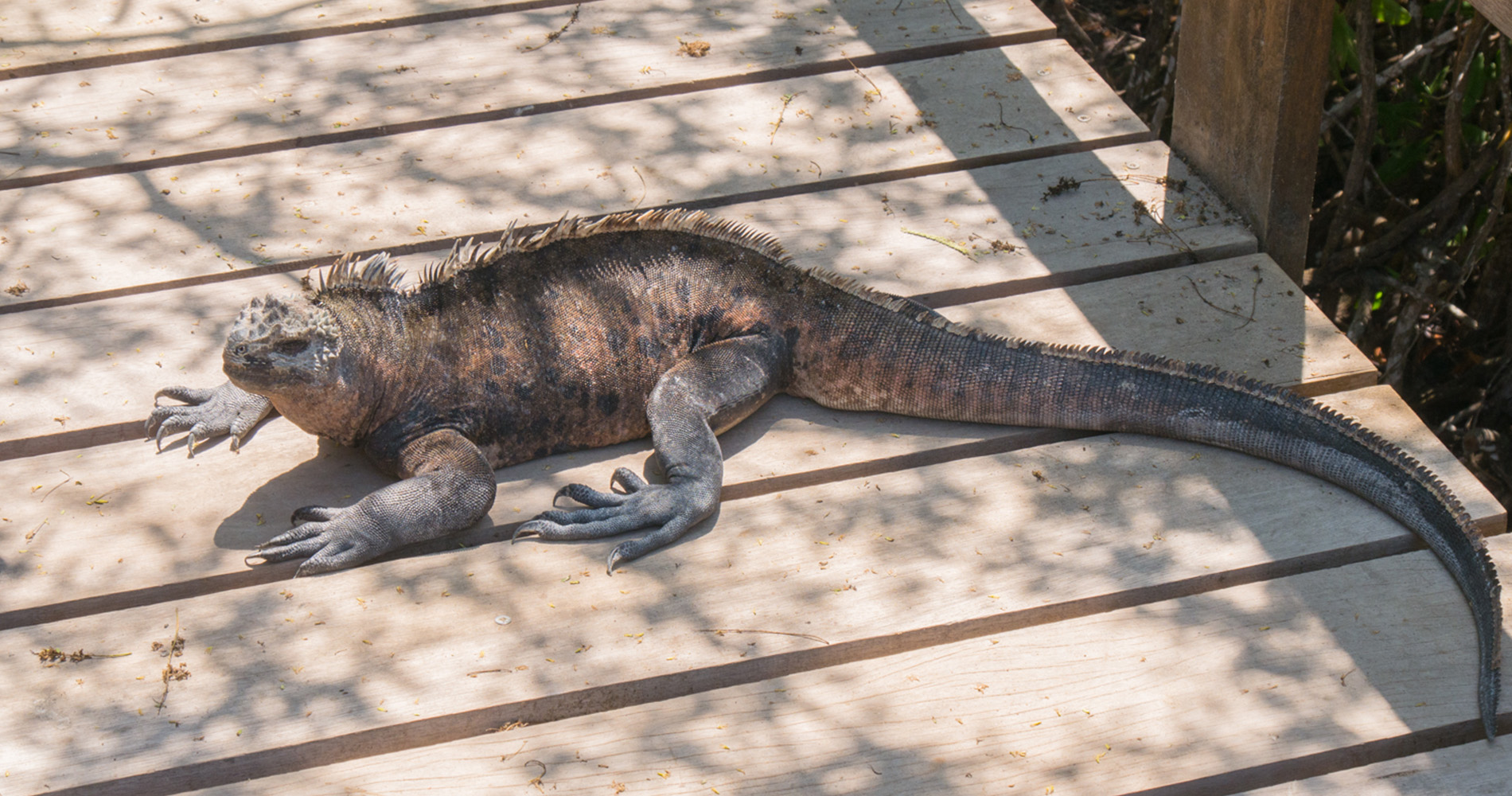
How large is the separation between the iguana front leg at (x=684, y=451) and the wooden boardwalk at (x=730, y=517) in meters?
0.07

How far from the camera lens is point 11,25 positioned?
14.8 ft

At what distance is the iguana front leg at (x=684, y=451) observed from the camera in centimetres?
274

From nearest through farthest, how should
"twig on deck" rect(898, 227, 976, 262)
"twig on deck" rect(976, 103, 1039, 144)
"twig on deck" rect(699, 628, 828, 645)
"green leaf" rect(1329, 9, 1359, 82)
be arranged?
"twig on deck" rect(699, 628, 828, 645), "twig on deck" rect(898, 227, 976, 262), "twig on deck" rect(976, 103, 1039, 144), "green leaf" rect(1329, 9, 1359, 82)

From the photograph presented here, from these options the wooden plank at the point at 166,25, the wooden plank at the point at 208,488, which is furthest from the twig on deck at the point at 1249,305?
the wooden plank at the point at 166,25

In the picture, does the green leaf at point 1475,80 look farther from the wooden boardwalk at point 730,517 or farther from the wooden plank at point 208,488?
the wooden plank at point 208,488

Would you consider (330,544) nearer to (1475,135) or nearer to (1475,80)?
(1475,80)

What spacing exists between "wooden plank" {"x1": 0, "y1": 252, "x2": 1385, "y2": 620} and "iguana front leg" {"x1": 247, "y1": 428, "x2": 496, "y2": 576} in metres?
0.09

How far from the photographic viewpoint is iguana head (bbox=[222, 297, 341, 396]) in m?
2.62

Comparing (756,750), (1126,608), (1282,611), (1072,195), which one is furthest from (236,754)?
(1072,195)

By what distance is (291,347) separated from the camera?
2.68 metres

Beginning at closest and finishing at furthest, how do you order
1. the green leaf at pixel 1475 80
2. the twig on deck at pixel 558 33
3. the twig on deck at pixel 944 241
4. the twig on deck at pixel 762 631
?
the twig on deck at pixel 762 631 → the twig on deck at pixel 944 241 → the green leaf at pixel 1475 80 → the twig on deck at pixel 558 33

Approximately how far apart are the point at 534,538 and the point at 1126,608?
123cm

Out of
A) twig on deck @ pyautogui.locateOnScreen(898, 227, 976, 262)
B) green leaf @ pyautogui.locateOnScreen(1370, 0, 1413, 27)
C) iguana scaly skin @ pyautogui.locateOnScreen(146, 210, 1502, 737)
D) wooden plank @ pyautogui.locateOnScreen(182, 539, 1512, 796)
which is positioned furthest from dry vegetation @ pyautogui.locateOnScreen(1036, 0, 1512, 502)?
wooden plank @ pyautogui.locateOnScreen(182, 539, 1512, 796)

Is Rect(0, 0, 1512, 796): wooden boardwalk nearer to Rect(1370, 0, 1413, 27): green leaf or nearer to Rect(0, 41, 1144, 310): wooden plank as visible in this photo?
Rect(0, 41, 1144, 310): wooden plank
